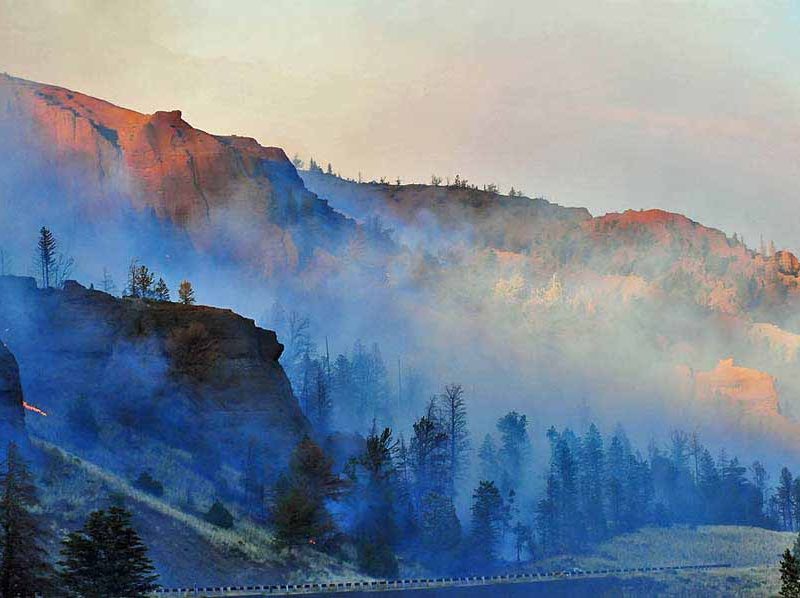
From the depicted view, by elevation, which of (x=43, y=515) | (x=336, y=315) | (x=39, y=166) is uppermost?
(x=39, y=166)

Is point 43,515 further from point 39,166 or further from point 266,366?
point 39,166

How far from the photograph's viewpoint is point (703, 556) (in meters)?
122

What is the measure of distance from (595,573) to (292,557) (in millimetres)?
29138

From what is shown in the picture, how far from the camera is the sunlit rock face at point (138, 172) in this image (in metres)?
187

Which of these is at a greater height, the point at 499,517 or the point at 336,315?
the point at 336,315

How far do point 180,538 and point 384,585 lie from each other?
13634 millimetres

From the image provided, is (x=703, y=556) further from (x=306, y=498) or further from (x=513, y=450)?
(x=306, y=498)

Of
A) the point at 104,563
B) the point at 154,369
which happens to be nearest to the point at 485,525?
the point at 154,369

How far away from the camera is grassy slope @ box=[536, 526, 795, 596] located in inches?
3898

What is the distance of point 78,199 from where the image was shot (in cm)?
18675

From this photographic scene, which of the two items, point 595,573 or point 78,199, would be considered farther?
point 78,199

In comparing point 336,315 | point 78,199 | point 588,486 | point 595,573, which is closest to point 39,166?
Result: point 78,199

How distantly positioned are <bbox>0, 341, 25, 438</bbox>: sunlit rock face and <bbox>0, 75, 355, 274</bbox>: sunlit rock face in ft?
340

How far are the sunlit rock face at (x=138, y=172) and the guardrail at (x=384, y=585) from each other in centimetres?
9765
